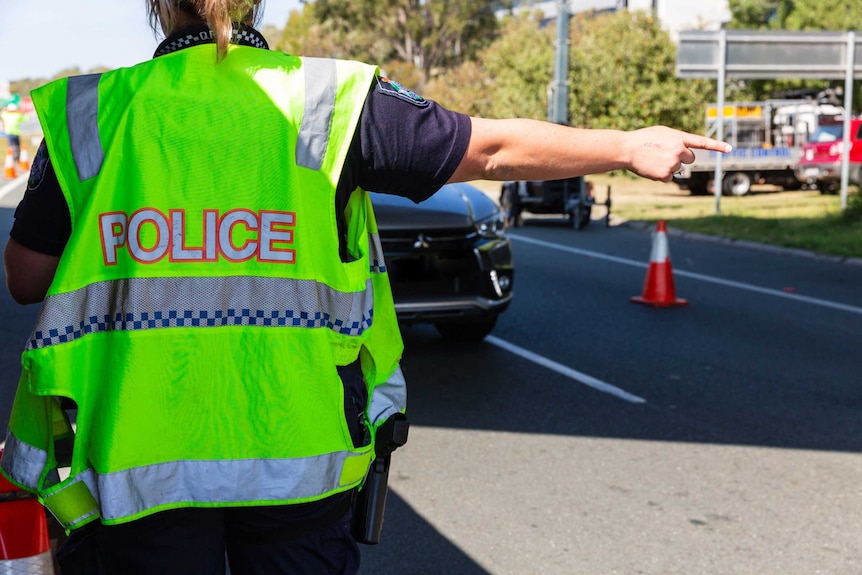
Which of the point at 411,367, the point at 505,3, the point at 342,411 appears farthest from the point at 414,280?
the point at 505,3

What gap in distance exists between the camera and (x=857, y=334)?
8.80m

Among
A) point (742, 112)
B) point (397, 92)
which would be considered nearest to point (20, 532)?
point (397, 92)

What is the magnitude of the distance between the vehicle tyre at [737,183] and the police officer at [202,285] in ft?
82.3

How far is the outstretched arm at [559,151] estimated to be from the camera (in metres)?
1.93

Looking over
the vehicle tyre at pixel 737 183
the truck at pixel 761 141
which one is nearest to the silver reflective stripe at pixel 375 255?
the truck at pixel 761 141

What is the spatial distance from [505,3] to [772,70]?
35.9 metres

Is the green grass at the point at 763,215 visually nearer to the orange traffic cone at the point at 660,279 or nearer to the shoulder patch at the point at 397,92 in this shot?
the orange traffic cone at the point at 660,279

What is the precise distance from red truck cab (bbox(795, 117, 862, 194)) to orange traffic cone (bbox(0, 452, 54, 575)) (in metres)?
23.8

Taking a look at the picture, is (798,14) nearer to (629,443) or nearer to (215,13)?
(629,443)

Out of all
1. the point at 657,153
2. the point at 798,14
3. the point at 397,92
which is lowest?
the point at 657,153

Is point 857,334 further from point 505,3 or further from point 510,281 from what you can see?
point 505,3

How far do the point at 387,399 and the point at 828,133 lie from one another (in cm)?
2430

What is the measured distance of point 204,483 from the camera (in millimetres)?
1803

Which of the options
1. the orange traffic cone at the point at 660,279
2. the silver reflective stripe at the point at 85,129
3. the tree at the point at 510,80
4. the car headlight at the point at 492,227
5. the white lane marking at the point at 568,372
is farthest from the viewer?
→ the tree at the point at 510,80
